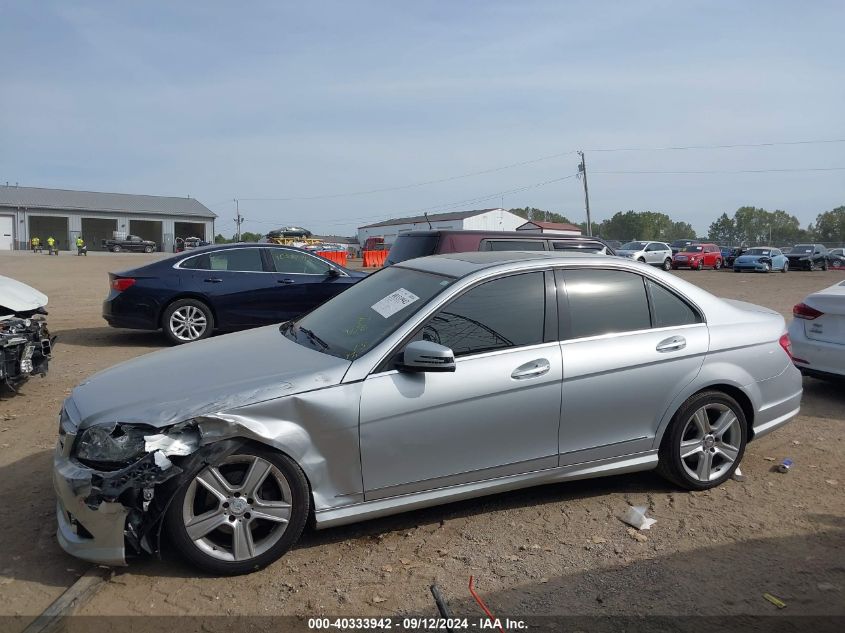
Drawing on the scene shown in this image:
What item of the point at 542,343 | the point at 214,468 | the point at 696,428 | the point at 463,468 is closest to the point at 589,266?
the point at 542,343

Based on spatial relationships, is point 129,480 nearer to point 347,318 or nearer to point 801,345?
point 347,318

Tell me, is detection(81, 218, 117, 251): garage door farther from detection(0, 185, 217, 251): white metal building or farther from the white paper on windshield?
the white paper on windshield

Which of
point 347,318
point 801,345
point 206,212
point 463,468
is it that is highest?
point 206,212

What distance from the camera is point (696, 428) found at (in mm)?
4336

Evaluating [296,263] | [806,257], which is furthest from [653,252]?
[296,263]

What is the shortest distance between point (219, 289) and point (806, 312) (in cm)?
743

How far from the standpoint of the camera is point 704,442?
14.3 feet

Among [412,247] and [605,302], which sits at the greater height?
[412,247]

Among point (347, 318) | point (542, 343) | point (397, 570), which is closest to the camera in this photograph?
point (397, 570)

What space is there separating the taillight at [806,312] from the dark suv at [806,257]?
→ 35.9 metres

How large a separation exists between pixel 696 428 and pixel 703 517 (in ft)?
1.89

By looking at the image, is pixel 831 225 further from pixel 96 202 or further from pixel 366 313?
pixel 366 313

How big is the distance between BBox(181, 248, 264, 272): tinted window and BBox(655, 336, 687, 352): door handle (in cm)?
692

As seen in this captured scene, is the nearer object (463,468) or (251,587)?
(251,587)
